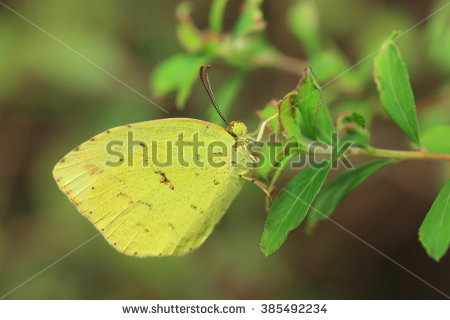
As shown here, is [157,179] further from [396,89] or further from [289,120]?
[396,89]

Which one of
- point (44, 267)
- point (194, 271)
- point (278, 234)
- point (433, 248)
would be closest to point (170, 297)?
point (194, 271)

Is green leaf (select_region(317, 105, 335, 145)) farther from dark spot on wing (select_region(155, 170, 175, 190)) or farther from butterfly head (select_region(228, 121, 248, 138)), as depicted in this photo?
dark spot on wing (select_region(155, 170, 175, 190))

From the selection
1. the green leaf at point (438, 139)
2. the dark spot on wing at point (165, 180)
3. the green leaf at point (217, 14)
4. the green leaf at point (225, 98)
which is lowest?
the dark spot on wing at point (165, 180)

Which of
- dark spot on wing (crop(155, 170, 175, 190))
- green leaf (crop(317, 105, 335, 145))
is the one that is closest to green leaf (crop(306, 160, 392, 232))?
green leaf (crop(317, 105, 335, 145))

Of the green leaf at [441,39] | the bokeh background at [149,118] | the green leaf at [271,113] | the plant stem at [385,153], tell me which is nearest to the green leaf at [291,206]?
the plant stem at [385,153]

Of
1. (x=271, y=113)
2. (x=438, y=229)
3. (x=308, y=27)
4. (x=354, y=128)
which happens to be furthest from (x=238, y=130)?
(x=308, y=27)

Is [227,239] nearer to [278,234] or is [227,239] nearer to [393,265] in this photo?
[393,265]

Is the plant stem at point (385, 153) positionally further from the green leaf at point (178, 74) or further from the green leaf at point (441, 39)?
the green leaf at point (441, 39)
